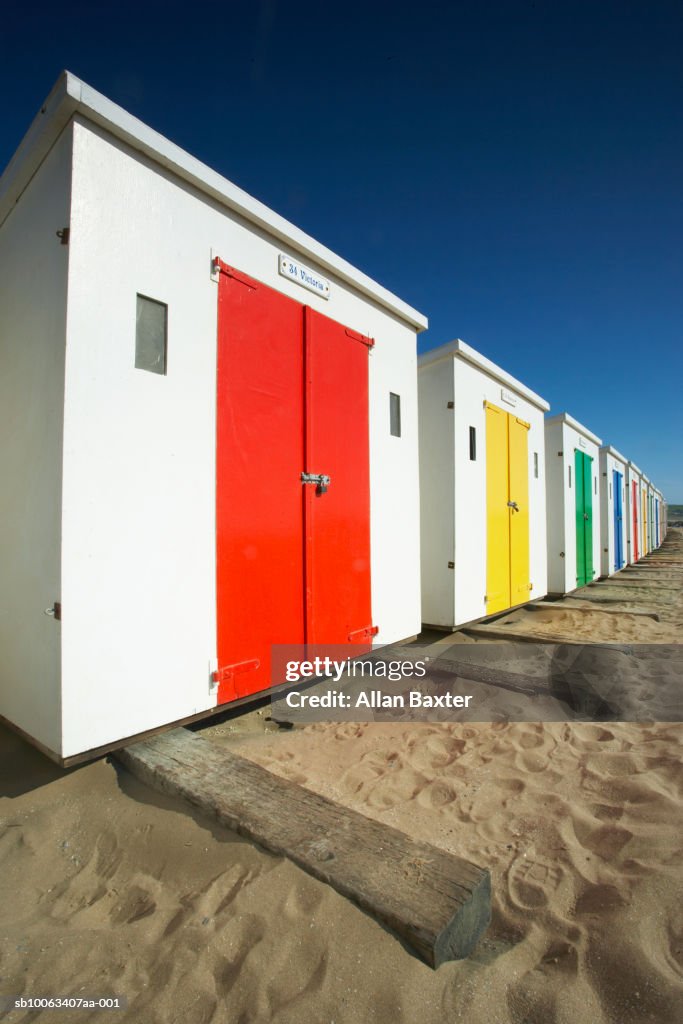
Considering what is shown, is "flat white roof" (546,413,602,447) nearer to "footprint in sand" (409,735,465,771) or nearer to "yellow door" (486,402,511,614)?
"yellow door" (486,402,511,614)

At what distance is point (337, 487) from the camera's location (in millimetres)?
3891

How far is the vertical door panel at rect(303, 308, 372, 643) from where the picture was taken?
3.66 m

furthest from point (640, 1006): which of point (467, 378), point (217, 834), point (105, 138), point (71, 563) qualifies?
point (467, 378)

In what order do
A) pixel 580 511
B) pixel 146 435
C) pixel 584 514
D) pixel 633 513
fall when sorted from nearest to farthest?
pixel 146 435
pixel 580 511
pixel 584 514
pixel 633 513

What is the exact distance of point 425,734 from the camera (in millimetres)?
3227

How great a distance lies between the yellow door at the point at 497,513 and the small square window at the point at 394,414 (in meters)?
1.98

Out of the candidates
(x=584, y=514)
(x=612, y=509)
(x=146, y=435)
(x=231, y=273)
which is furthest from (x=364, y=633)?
(x=612, y=509)

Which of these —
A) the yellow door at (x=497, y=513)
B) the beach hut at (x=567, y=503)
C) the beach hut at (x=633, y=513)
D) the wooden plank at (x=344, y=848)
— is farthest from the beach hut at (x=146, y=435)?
the beach hut at (x=633, y=513)

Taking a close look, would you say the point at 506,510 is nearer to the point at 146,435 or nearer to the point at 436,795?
the point at 436,795

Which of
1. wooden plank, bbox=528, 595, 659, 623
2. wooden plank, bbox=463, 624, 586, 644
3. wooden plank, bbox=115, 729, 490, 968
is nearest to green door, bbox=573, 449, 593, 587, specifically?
wooden plank, bbox=528, 595, 659, 623

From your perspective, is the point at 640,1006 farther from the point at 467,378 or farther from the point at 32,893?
the point at 467,378

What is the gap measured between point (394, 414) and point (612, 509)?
10.5 m

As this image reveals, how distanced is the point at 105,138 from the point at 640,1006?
3.91m

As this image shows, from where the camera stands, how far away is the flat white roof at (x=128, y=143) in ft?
7.99
